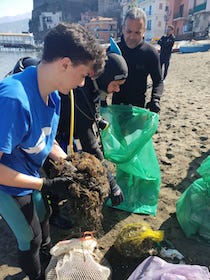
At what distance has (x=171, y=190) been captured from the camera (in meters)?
3.15

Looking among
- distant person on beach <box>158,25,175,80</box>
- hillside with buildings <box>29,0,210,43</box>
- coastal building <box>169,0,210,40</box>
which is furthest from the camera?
hillside with buildings <box>29,0,210,43</box>

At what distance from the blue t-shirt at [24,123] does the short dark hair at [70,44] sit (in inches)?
6.7

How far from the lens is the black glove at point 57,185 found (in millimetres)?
1502

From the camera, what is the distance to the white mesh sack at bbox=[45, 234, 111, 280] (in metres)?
1.78

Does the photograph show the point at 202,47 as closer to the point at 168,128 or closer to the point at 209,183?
the point at 168,128

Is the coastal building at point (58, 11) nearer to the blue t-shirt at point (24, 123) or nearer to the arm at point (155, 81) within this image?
the arm at point (155, 81)

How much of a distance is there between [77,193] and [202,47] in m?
23.8

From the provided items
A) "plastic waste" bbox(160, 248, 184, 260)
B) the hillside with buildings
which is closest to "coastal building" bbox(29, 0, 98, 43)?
the hillside with buildings

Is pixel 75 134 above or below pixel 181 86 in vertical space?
above

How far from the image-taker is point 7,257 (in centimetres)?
231

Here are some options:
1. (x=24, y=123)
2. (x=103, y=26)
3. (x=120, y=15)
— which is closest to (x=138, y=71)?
(x=24, y=123)

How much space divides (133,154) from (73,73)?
1241mm

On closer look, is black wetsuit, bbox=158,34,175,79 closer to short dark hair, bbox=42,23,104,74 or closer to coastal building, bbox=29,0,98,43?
short dark hair, bbox=42,23,104,74

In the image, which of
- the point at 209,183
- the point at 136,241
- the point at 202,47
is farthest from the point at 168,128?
the point at 202,47
